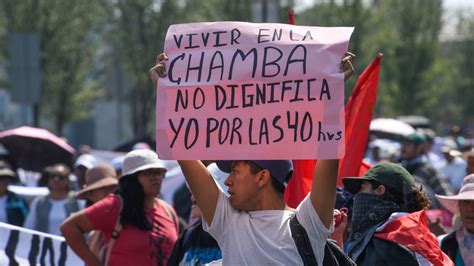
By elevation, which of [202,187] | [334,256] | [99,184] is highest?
[202,187]

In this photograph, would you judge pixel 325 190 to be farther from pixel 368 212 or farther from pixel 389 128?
pixel 389 128

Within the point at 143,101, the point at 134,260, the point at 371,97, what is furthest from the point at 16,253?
the point at 143,101

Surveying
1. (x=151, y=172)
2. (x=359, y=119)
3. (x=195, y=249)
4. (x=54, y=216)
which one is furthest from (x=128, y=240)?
(x=54, y=216)

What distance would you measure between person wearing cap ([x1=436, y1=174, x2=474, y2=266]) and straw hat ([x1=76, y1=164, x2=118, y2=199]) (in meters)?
2.87

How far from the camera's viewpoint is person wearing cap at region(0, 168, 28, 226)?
38.0 ft

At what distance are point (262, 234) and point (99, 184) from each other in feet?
14.8

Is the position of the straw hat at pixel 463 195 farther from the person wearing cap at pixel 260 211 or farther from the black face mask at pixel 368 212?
the person wearing cap at pixel 260 211

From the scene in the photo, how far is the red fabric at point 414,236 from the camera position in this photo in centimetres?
600

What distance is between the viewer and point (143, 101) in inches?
1571

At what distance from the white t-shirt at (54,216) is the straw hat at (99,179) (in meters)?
1.87

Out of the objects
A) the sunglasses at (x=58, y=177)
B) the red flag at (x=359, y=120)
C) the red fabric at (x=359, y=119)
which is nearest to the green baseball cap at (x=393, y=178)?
the red flag at (x=359, y=120)

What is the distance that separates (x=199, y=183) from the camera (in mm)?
5082

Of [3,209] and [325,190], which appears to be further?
[3,209]

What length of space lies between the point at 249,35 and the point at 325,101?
44 cm
